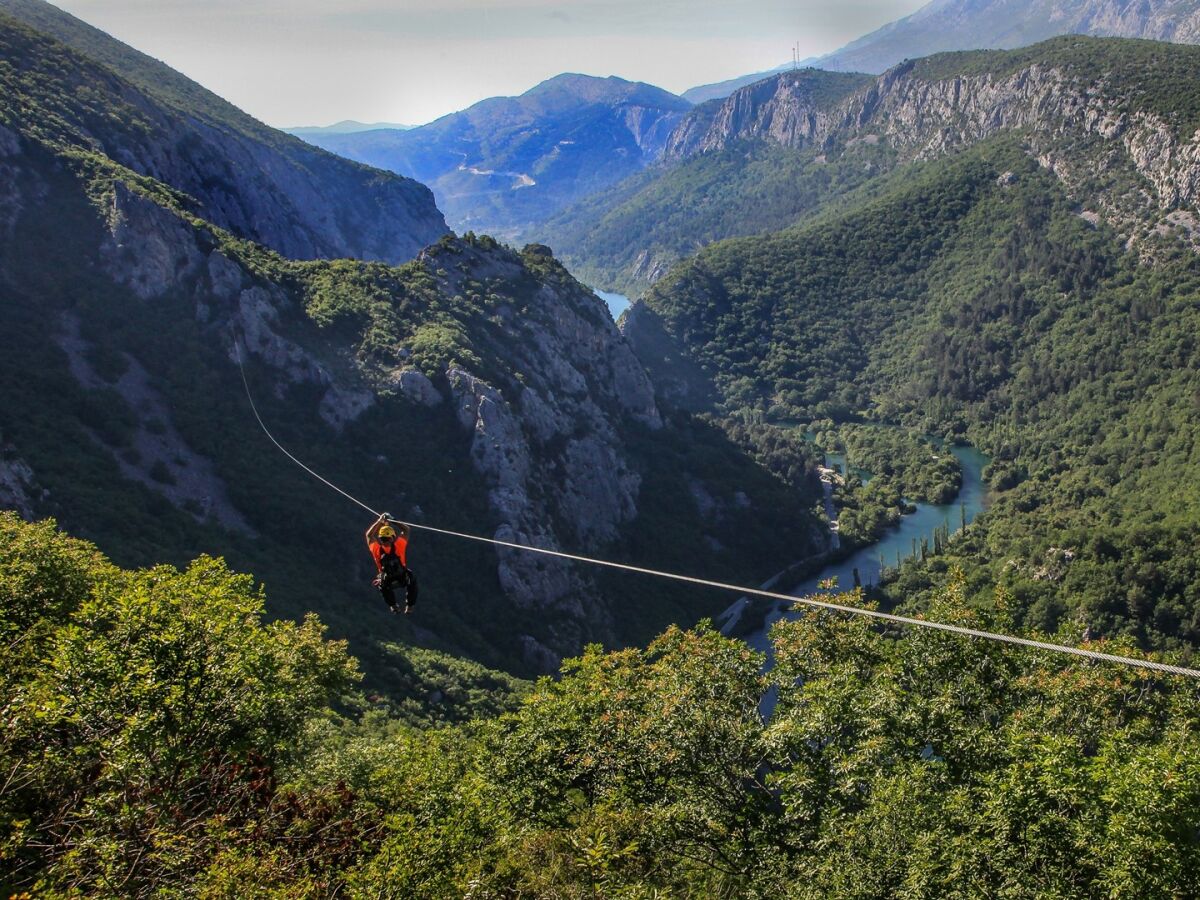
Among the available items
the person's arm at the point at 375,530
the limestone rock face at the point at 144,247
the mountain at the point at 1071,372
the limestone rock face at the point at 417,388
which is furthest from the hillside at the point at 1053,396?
the limestone rock face at the point at 144,247

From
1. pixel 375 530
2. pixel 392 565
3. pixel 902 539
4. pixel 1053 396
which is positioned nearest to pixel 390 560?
pixel 392 565

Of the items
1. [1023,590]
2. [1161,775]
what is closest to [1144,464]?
[1023,590]

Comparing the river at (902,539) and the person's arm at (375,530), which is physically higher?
the person's arm at (375,530)

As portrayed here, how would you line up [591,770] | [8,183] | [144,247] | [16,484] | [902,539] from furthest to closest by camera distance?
[902,539]
[144,247]
[8,183]
[16,484]
[591,770]

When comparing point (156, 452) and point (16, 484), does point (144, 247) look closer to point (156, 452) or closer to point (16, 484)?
point (156, 452)

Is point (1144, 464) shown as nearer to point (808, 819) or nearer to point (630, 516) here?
point (630, 516)

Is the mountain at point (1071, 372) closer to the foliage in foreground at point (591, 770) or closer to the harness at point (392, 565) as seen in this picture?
the foliage in foreground at point (591, 770)
